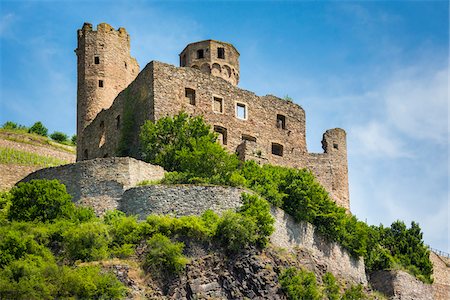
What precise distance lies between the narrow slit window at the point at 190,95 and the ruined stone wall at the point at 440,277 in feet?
52.8

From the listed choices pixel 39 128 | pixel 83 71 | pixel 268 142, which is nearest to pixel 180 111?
pixel 268 142

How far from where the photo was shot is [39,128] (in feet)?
271

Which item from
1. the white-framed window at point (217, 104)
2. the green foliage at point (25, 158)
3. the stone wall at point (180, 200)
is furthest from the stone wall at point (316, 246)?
the green foliage at point (25, 158)

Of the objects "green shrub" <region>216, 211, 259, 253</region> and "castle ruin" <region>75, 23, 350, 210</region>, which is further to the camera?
"castle ruin" <region>75, 23, 350, 210</region>

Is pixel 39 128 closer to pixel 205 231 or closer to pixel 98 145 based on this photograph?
pixel 98 145

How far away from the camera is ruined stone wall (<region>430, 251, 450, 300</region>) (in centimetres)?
5353

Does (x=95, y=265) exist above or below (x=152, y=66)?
below

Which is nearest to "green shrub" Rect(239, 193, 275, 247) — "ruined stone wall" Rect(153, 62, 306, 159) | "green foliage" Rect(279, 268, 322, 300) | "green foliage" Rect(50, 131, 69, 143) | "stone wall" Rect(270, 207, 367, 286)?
"stone wall" Rect(270, 207, 367, 286)

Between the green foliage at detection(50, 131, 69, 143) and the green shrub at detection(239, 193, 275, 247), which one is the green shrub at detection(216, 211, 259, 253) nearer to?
the green shrub at detection(239, 193, 275, 247)

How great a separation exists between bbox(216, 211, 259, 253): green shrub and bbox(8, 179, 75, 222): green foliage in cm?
632

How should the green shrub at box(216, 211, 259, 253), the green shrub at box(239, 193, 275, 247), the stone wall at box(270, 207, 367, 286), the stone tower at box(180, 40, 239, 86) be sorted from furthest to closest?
1. the stone tower at box(180, 40, 239, 86)
2. the stone wall at box(270, 207, 367, 286)
3. the green shrub at box(239, 193, 275, 247)
4. the green shrub at box(216, 211, 259, 253)

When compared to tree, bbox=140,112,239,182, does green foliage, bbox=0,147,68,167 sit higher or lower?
higher

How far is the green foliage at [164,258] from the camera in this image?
38625 millimetres

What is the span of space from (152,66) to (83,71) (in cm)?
964
